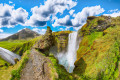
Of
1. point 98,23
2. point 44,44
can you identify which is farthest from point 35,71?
point 98,23

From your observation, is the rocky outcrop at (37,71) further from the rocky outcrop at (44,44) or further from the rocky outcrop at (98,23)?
the rocky outcrop at (98,23)

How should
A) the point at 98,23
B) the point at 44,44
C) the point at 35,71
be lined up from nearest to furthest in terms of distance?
the point at 35,71 < the point at 44,44 < the point at 98,23

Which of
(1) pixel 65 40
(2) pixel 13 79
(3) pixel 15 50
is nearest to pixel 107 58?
(2) pixel 13 79

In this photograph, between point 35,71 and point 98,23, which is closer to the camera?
point 35,71

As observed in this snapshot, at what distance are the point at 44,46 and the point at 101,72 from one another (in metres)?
14.7

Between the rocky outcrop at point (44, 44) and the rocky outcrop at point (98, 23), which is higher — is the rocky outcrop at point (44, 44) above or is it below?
below

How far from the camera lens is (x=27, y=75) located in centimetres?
1058

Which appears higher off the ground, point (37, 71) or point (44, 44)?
point (44, 44)

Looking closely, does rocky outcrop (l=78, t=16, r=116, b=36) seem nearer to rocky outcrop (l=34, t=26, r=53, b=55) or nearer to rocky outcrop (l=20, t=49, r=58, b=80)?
rocky outcrop (l=34, t=26, r=53, b=55)

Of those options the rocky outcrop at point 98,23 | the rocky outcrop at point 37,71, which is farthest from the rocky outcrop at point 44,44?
the rocky outcrop at point 98,23

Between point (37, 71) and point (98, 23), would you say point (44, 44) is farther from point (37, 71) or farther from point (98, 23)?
point (98, 23)

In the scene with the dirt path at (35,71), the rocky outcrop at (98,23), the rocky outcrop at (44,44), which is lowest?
the dirt path at (35,71)

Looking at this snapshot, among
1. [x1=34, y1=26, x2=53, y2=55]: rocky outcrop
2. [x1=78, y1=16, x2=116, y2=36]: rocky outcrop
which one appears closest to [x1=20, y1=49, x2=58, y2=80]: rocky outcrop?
[x1=34, y1=26, x2=53, y2=55]: rocky outcrop

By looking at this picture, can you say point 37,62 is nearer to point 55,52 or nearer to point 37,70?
point 37,70
